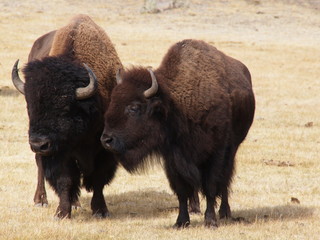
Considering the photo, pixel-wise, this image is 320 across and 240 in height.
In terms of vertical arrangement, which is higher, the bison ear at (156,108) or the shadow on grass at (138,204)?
the bison ear at (156,108)

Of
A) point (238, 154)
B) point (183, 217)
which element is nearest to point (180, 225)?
point (183, 217)

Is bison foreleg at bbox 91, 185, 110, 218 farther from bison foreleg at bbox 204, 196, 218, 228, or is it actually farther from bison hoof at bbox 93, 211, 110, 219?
bison foreleg at bbox 204, 196, 218, 228

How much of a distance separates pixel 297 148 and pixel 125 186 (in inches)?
187

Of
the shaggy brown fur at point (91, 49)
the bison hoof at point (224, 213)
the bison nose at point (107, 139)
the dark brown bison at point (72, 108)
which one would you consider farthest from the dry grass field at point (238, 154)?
the shaggy brown fur at point (91, 49)

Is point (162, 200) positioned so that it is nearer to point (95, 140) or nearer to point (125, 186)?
point (125, 186)

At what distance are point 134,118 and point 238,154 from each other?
19.7 ft

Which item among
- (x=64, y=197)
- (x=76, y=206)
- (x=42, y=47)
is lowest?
(x=76, y=206)

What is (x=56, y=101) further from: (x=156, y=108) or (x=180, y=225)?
(x=180, y=225)

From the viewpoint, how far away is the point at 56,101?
8.34 meters

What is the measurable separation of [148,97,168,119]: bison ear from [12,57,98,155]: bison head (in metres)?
1.02

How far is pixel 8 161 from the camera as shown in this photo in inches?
498

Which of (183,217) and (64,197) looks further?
(64,197)

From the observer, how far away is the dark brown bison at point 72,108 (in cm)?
824

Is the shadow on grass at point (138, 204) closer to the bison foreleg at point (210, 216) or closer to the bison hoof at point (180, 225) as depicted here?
the bison hoof at point (180, 225)
